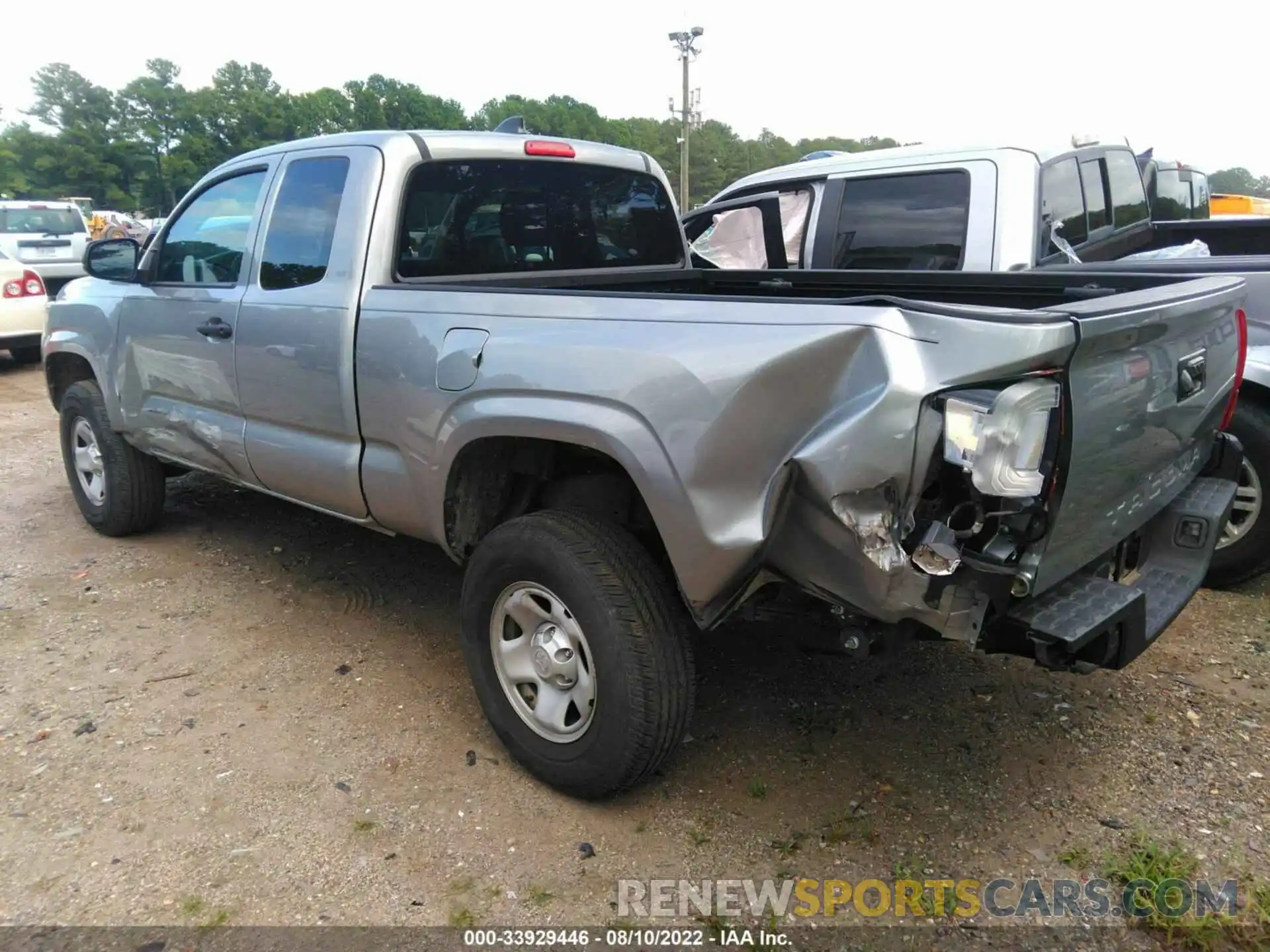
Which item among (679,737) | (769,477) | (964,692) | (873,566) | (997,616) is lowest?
(964,692)

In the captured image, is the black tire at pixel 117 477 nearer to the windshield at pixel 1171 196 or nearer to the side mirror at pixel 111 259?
the side mirror at pixel 111 259

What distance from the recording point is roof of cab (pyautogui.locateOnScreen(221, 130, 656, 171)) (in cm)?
334

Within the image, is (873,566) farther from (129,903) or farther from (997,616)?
(129,903)

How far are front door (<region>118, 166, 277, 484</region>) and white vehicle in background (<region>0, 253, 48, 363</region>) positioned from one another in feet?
22.1

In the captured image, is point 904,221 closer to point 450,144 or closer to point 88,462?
point 450,144

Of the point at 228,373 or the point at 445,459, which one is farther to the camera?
the point at 228,373

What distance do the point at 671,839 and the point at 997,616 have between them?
3.65 feet

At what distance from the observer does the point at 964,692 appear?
3.34 m

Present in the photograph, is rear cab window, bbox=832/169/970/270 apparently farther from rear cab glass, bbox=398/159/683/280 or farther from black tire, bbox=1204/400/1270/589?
black tire, bbox=1204/400/1270/589

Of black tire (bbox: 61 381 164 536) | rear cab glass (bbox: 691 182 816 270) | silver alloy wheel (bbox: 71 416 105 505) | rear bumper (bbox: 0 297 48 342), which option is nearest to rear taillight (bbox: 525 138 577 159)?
rear cab glass (bbox: 691 182 816 270)

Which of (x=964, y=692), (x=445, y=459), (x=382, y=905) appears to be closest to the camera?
(x=382, y=905)

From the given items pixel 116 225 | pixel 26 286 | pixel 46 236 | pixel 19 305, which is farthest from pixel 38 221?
pixel 116 225

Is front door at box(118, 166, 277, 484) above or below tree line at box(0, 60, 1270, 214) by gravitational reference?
below

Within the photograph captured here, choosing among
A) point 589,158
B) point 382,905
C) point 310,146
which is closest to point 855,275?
point 589,158
